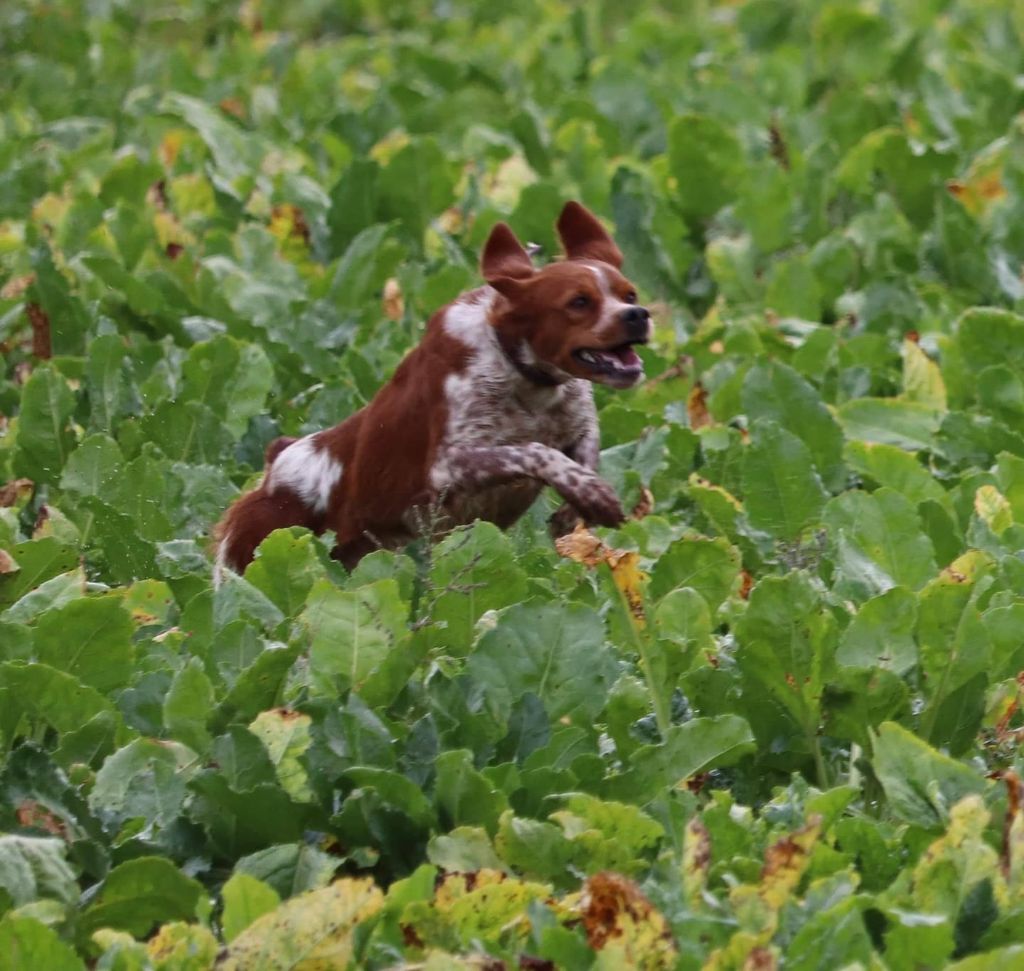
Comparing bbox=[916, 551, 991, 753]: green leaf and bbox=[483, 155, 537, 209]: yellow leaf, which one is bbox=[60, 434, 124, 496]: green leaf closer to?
bbox=[916, 551, 991, 753]: green leaf

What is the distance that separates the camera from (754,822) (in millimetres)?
3701

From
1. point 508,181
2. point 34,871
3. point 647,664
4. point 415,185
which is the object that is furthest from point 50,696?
point 508,181

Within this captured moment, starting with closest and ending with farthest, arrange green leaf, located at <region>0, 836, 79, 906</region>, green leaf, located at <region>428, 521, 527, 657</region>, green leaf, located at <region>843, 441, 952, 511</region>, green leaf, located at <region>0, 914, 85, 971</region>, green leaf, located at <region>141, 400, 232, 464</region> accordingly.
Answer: green leaf, located at <region>0, 914, 85, 971</region>, green leaf, located at <region>0, 836, 79, 906</region>, green leaf, located at <region>428, 521, 527, 657</region>, green leaf, located at <region>843, 441, 952, 511</region>, green leaf, located at <region>141, 400, 232, 464</region>

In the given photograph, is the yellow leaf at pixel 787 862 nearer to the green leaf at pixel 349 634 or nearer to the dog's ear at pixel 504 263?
the green leaf at pixel 349 634

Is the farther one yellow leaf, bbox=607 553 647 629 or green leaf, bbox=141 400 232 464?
green leaf, bbox=141 400 232 464

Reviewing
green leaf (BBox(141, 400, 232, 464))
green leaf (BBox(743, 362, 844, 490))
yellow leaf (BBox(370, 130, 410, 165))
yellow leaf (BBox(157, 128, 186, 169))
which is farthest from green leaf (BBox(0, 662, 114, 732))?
yellow leaf (BBox(157, 128, 186, 169))

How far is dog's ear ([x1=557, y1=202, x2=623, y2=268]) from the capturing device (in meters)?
5.00

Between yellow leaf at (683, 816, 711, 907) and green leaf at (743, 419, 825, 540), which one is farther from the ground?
yellow leaf at (683, 816, 711, 907)

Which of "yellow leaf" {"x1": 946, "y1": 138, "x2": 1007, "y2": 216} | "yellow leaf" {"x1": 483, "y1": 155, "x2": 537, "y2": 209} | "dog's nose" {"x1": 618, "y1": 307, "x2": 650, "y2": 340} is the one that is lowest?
"yellow leaf" {"x1": 483, "y1": 155, "x2": 537, "y2": 209}

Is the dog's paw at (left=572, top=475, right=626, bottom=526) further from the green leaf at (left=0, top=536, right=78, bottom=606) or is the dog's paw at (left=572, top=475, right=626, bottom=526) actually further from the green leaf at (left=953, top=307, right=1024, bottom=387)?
the green leaf at (left=953, top=307, right=1024, bottom=387)

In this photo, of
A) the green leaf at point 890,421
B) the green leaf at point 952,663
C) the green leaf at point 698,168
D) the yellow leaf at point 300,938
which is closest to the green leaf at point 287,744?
the yellow leaf at point 300,938

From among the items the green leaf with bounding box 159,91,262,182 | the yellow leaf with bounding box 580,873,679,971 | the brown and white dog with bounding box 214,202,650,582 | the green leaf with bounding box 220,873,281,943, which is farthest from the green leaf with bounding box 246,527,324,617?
the green leaf with bounding box 159,91,262,182

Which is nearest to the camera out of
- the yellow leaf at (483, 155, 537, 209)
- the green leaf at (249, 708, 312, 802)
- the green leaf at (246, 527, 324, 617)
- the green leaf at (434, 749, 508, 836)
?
the green leaf at (434, 749, 508, 836)

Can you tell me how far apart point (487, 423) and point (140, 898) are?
1577 mm
